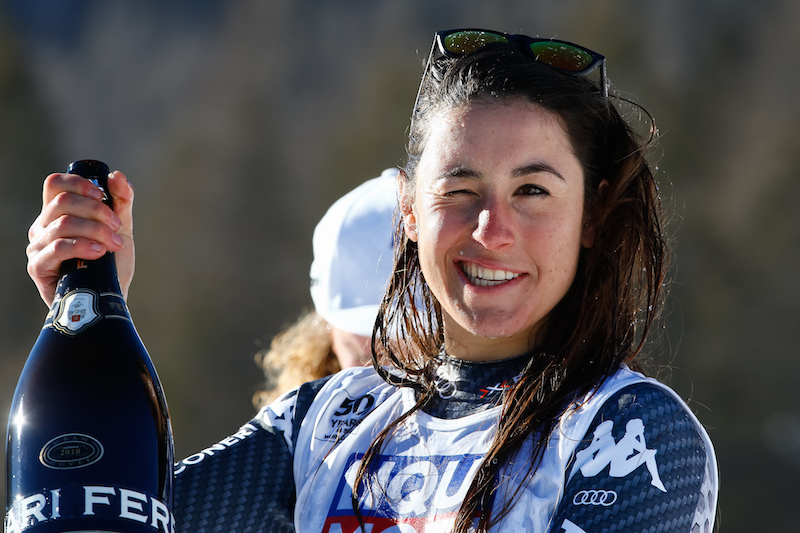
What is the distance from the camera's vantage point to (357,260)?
2666mm

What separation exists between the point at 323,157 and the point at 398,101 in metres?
0.86

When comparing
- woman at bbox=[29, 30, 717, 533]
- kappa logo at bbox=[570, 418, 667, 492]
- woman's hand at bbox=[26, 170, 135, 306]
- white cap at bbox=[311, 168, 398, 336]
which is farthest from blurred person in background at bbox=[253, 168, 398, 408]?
kappa logo at bbox=[570, 418, 667, 492]

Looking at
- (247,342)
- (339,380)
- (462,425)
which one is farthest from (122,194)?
(247,342)

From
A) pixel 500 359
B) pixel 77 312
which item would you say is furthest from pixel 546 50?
pixel 77 312

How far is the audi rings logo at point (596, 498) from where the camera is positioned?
4.35 ft

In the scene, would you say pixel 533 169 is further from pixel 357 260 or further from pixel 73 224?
pixel 357 260

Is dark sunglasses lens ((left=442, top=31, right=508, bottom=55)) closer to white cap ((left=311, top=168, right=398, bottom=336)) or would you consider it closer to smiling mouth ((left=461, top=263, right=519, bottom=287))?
smiling mouth ((left=461, top=263, right=519, bottom=287))

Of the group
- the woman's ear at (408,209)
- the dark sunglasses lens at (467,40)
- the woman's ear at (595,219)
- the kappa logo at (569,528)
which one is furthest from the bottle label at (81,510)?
the dark sunglasses lens at (467,40)

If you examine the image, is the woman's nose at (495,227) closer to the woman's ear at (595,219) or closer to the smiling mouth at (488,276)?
the smiling mouth at (488,276)

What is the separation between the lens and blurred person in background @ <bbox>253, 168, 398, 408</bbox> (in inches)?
102

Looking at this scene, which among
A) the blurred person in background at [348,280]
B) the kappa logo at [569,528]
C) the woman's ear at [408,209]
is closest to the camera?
the kappa logo at [569,528]

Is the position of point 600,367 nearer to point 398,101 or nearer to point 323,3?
point 398,101

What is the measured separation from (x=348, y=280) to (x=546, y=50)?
113 centimetres

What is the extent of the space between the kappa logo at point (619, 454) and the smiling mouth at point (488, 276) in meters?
0.31
